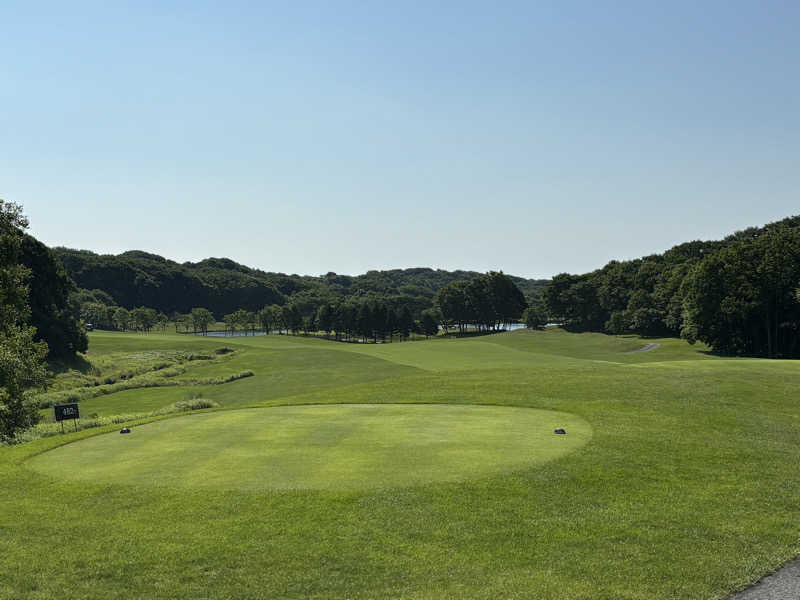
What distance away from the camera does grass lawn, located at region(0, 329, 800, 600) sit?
8398 mm

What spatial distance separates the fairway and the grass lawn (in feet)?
0.27

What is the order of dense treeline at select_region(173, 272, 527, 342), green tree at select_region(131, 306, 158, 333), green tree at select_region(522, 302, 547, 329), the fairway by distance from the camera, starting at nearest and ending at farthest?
the fairway
dense treeline at select_region(173, 272, 527, 342)
green tree at select_region(522, 302, 547, 329)
green tree at select_region(131, 306, 158, 333)

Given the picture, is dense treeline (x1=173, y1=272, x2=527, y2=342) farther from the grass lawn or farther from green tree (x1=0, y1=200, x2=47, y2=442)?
the grass lawn

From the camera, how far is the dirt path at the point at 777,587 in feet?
25.8

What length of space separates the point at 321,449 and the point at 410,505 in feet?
15.1

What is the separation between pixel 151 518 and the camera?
10594 millimetres

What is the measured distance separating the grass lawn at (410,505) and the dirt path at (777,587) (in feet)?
0.77

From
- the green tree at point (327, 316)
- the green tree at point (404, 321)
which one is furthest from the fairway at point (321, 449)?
the green tree at point (327, 316)

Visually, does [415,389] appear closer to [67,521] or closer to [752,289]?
[67,521]

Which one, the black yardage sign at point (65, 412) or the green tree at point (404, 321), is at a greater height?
the green tree at point (404, 321)

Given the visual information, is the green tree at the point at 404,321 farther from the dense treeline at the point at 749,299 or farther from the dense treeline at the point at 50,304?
the dense treeline at the point at 50,304

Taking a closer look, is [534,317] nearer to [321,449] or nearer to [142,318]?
[142,318]

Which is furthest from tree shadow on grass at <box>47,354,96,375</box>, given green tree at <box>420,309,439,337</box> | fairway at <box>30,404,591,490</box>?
green tree at <box>420,309,439,337</box>

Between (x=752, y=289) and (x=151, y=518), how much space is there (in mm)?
66858
